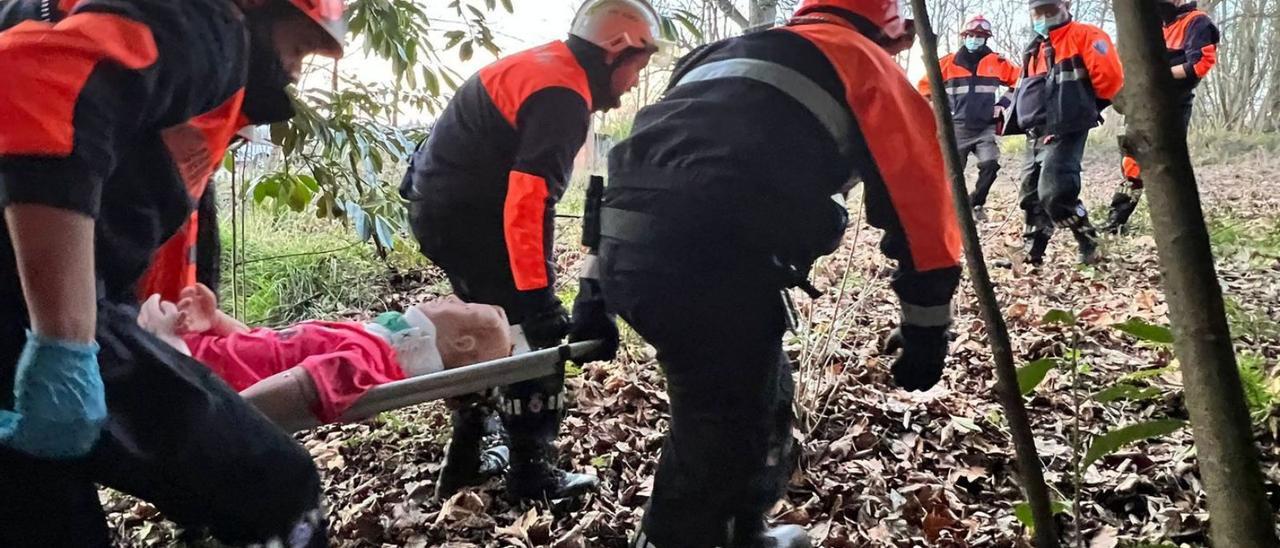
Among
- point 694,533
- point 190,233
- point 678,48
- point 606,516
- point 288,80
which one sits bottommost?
point 606,516

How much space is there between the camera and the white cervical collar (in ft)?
6.79

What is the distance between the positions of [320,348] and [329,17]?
0.79m

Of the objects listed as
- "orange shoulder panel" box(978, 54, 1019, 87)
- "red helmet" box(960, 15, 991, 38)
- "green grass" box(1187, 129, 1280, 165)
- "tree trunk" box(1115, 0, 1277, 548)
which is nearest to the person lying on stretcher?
"tree trunk" box(1115, 0, 1277, 548)

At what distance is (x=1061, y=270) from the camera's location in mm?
5336

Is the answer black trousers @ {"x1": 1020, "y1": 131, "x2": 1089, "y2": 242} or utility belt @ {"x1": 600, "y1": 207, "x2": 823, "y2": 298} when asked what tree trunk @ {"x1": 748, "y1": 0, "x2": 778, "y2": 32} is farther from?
black trousers @ {"x1": 1020, "y1": 131, "x2": 1089, "y2": 242}

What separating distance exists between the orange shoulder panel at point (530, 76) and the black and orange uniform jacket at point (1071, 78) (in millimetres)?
3727

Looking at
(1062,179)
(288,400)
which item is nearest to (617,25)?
(288,400)

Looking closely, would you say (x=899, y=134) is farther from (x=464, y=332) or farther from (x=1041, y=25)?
(x=1041, y=25)

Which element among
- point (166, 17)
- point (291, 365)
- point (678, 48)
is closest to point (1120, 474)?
point (678, 48)

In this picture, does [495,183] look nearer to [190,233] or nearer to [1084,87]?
[190,233]

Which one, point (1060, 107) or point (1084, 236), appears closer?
point (1060, 107)

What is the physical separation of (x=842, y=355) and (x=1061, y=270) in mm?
2527

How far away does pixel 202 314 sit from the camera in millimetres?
2041

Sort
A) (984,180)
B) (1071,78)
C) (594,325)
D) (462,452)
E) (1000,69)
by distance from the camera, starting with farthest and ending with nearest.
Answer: (1000,69) → (984,180) → (1071,78) → (462,452) → (594,325)
